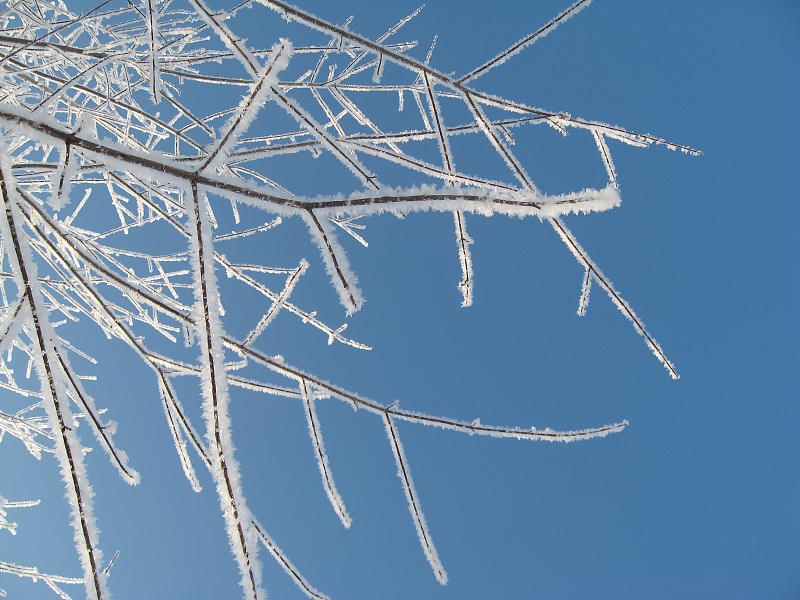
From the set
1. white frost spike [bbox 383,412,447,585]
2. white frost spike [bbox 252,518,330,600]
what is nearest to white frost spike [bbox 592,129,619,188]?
white frost spike [bbox 383,412,447,585]

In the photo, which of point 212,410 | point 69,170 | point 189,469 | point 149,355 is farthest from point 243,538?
point 189,469

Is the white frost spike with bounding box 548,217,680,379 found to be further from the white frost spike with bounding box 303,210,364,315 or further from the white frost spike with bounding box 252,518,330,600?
the white frost spike with bounding box 252,518,330,600

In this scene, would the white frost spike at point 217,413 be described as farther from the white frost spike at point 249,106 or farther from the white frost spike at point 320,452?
the white frost spike at point 320,452

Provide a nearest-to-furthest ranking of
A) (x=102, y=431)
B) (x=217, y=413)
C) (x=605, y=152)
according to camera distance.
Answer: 1. (x=217, y=413)
2. (x=102, y=431)
3. (x=605, y=152)

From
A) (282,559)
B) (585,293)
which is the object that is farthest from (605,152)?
(282,559)

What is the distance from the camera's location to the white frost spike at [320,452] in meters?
0.79

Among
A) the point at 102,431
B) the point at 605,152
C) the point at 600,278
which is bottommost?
the point at 102,431

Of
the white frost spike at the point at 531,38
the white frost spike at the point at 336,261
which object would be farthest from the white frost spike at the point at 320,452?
the white frost spike at the point at 531,38

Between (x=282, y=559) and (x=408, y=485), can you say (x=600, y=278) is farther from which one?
(x=282, y=559)

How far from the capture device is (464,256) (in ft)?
2.72

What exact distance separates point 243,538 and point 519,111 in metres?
0.78

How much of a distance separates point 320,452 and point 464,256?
413 millimetres

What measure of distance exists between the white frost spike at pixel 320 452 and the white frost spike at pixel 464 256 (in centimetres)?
32

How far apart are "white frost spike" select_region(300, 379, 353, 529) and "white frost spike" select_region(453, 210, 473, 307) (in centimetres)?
32
